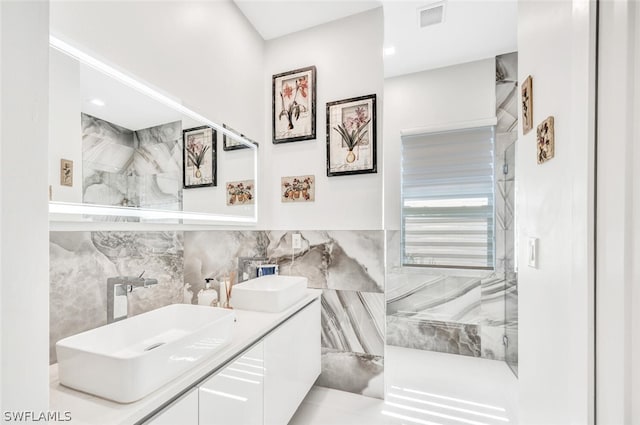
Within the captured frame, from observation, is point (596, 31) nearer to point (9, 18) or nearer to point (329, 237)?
point (9, 18)

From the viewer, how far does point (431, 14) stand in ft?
6.63

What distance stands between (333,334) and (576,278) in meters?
1.62

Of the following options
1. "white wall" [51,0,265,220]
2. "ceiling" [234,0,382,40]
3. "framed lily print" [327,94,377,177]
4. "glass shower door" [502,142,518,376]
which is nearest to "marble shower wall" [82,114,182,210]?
"white wall" [51,0,265,220]

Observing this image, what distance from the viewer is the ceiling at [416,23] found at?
76.4 inches

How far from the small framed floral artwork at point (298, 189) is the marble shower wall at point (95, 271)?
0.99 meters

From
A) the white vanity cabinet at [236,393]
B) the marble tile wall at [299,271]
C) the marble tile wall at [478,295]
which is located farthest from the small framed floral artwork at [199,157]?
the marble tile wall at [478,295]

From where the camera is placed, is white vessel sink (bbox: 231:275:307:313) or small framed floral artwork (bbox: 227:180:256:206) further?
small framed floral artwork (bbox: 227:180:256:206)

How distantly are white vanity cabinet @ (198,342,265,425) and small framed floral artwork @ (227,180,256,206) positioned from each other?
0.99 m

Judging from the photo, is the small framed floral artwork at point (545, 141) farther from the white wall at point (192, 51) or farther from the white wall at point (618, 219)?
the white wall at point (192, 51)

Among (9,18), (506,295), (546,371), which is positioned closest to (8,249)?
(9,18)

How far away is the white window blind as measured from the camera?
262cm

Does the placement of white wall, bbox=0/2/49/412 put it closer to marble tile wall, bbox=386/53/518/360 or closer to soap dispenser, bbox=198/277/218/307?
soap dispenser, bbox=198/277/218/307

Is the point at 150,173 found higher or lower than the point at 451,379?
higher

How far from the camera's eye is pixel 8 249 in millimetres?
380
